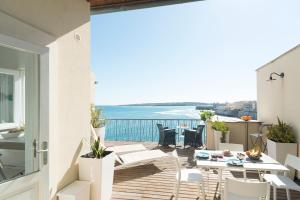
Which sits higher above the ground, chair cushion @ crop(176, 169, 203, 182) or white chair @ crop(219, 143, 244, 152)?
white chair @ crop(219, 143, 244, 152)

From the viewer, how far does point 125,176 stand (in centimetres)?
439

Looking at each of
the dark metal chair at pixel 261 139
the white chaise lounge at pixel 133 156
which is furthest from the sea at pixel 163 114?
the white chaise lounge at pixel 133 156

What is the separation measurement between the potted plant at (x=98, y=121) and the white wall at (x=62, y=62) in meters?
2.97

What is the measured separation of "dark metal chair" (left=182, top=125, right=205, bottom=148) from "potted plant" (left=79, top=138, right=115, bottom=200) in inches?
169

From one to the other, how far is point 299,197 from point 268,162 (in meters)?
1.14

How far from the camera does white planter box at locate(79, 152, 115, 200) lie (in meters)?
3.00

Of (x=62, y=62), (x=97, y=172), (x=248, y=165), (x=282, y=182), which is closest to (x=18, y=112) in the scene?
(x=62, y=62)

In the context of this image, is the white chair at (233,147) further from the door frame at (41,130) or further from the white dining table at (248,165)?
the door frame at (41,130)

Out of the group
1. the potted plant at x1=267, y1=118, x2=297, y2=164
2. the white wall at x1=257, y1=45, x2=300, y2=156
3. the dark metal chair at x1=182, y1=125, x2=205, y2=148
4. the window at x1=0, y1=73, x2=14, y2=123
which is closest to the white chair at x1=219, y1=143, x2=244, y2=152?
the potted plant at x1=267, y1=118, x2=297, y2=164

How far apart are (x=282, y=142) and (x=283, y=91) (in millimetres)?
1331

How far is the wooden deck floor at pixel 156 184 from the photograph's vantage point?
344 cm

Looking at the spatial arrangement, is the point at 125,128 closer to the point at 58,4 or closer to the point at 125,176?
the point at 125,176

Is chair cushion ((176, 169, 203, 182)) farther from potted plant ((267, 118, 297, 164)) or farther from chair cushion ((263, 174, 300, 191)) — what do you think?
potted plant ((267, 118, 297, 164))

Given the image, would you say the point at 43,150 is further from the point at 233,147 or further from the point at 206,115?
the point at 206,115
